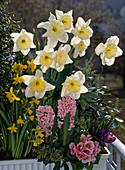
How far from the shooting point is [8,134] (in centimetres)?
127

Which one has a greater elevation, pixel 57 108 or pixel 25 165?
pixel 57 108

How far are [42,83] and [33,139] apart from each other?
1.05ft

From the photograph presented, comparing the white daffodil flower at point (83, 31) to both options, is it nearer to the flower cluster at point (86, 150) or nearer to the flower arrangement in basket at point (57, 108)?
the flower arrangement in basket at point (57, 108)

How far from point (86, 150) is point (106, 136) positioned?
118 millimetres

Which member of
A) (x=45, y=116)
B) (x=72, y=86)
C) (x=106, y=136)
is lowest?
(x=106, y=136)

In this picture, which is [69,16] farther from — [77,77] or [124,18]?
[124,18]

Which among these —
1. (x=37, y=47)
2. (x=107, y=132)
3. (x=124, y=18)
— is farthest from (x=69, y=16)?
(x=124, y=18)

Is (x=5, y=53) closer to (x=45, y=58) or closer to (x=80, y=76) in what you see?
(x=45, y=58)

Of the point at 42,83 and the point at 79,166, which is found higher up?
the point at 42,83

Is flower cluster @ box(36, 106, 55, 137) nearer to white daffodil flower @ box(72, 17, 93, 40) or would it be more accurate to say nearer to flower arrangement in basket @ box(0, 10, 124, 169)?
flower arrangement in basket @ box(0, 10, 124, 169)

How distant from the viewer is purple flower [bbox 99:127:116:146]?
3.89ft

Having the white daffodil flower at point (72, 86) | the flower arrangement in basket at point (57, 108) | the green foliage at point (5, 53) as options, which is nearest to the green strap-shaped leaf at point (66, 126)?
the flower arrangement in basket at point (57, 108)

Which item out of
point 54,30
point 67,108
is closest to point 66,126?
point 67,108

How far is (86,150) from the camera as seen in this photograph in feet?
3.83
